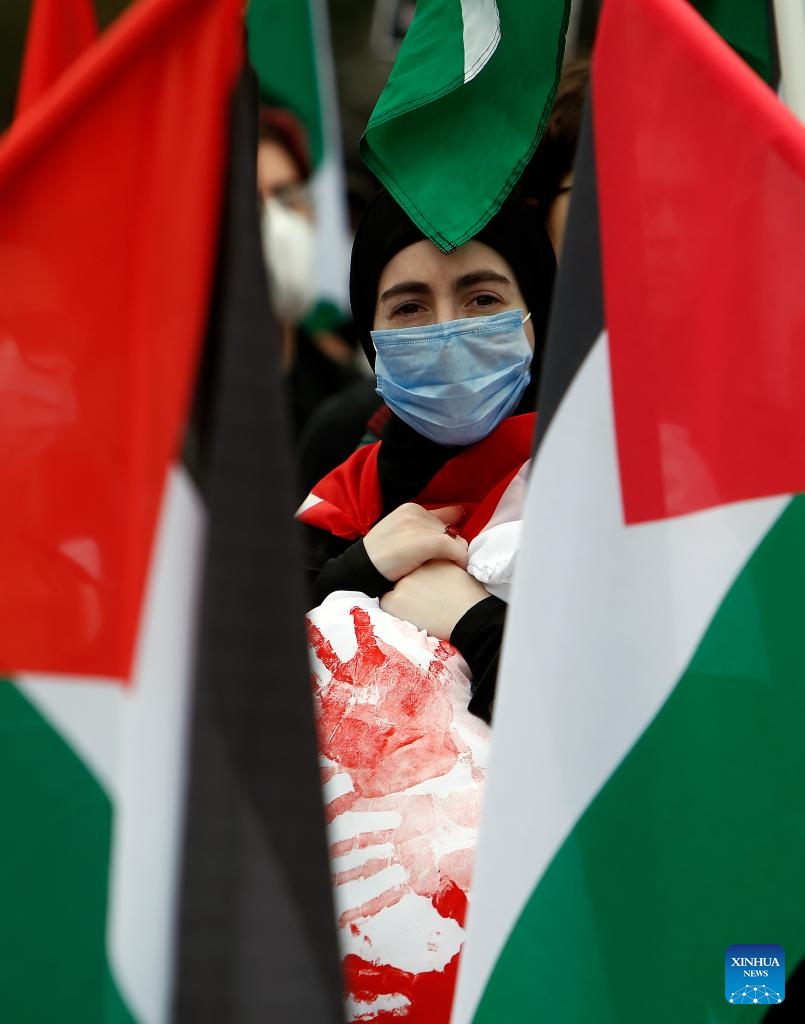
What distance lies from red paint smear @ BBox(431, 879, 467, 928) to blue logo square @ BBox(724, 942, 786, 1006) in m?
0.37

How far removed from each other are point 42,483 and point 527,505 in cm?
48

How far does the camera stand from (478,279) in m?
2.15

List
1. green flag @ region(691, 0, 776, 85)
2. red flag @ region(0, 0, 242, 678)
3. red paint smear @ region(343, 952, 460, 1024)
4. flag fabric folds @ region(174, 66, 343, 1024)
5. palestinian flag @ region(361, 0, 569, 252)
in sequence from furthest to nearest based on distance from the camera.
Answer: green flag @ region(691, 0, 776, 85) → palestinian flag @ region(361, 0, 569, 252) → red paint smear @ region(343, 952, 460, 1024) → red flag @ region(0, 0, 242, 678) → flag fabric folds @ region(174, 66, 343, 1024)

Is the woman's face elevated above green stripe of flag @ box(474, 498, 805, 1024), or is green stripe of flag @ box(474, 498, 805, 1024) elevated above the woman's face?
the woman's face

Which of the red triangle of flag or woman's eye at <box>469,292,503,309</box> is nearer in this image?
the red triangle of flag

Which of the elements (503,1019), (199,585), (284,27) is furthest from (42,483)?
(284,27)

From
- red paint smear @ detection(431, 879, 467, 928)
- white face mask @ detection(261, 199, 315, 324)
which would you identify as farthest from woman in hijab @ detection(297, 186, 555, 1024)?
white face mask @ detection(261, 199, 315, 324)

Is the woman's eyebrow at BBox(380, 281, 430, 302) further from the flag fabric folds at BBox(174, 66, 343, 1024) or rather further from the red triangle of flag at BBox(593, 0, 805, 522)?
the flag fabric folds at BBox(174, 66, 343, 1024)

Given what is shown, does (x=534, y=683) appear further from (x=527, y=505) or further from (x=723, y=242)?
(x=723, y=242)

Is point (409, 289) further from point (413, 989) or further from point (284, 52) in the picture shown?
point (284, 52)

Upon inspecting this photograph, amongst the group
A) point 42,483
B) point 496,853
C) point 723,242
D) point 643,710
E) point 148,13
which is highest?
point 148,13

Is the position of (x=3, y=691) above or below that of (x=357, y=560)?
below

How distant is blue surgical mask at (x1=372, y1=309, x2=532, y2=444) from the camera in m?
2.12

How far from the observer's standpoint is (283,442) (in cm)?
136
